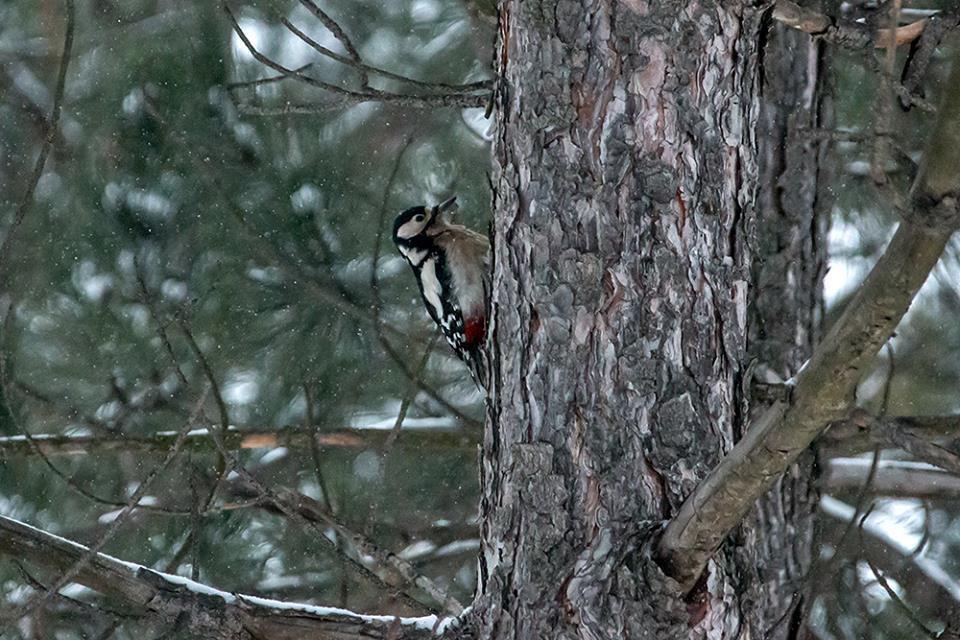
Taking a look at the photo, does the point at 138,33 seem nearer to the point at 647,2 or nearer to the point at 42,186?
the point at 42,186

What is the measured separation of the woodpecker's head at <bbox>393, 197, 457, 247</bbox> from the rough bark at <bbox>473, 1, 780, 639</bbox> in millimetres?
1635

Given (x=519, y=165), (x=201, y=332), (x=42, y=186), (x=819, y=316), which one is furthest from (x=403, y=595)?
(x=42, y=186)

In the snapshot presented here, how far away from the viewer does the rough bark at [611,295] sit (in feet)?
6.86

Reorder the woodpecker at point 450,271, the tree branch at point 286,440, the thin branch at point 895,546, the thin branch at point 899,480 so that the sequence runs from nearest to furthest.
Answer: the thin branch at point 899,480
the tree branch at point 286,440
the thin branch at point 895,546
the woodpecker at point 450,271

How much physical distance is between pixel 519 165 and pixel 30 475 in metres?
2.95

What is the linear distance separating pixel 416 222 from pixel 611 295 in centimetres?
184

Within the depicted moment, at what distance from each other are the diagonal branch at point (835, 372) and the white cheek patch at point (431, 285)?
2108 millimetres

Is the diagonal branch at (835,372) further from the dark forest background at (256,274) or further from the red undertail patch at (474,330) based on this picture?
the dark forest background at (256,274)

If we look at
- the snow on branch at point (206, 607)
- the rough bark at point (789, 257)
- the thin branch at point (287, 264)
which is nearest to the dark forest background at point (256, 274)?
the thin branch at point (287, 264)

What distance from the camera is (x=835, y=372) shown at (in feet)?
5.17

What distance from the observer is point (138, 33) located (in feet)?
14.1

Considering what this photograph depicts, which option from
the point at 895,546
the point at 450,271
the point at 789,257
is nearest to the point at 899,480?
the point at 895,546

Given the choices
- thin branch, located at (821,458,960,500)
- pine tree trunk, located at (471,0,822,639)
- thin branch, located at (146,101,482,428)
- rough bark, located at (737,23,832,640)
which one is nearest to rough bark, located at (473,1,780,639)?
pine tree trunk, located at (471,0,822,639)

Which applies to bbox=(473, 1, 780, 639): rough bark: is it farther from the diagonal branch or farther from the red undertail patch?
the red undertail patch
